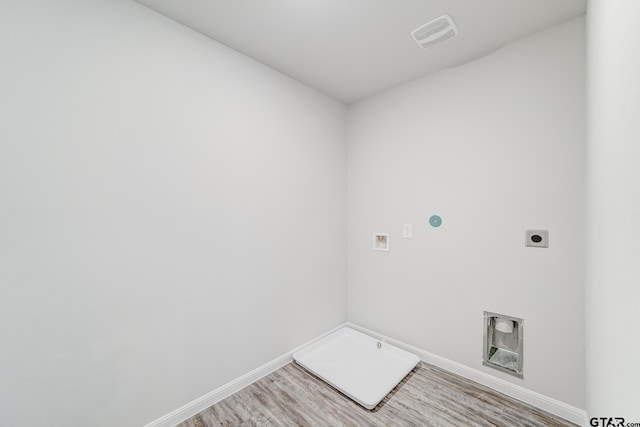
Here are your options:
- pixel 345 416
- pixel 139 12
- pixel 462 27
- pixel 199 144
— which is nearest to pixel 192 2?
pixel 139 12

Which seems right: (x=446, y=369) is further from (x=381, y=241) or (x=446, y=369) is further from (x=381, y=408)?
(x=381, y=241)

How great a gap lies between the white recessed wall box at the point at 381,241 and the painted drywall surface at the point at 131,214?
37.5 inches

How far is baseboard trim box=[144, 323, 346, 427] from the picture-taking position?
158 centimetres

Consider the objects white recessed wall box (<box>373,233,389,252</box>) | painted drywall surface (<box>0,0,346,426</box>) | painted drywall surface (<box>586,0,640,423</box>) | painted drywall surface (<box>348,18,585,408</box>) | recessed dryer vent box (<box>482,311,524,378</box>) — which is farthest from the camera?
white recessed wall box (<box>373,233,389,252</box>)

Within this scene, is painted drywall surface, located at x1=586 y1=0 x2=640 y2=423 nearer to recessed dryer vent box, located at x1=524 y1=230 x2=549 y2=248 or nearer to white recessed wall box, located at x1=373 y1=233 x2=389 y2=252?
recessed dryer vent box, located at x1=524 y1=230 x2=549 y2=248

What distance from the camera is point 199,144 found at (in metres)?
1.74

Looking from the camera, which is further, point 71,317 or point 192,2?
point 192,2

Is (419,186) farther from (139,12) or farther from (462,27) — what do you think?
(139,12)

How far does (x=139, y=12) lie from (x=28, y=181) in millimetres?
1135

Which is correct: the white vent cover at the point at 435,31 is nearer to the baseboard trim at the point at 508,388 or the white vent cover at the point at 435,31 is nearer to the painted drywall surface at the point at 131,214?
the painted drywall surface at the point at 131,214

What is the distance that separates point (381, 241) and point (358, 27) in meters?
1.83

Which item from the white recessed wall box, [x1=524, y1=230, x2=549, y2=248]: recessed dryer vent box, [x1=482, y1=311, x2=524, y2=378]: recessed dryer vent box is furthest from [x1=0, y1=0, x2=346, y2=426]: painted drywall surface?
[x1=524, y1=230, x2=549, y2=248]: recessed dryer vent box

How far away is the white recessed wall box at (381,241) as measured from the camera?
2547 mm

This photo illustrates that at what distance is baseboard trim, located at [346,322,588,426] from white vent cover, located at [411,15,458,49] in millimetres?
2511
